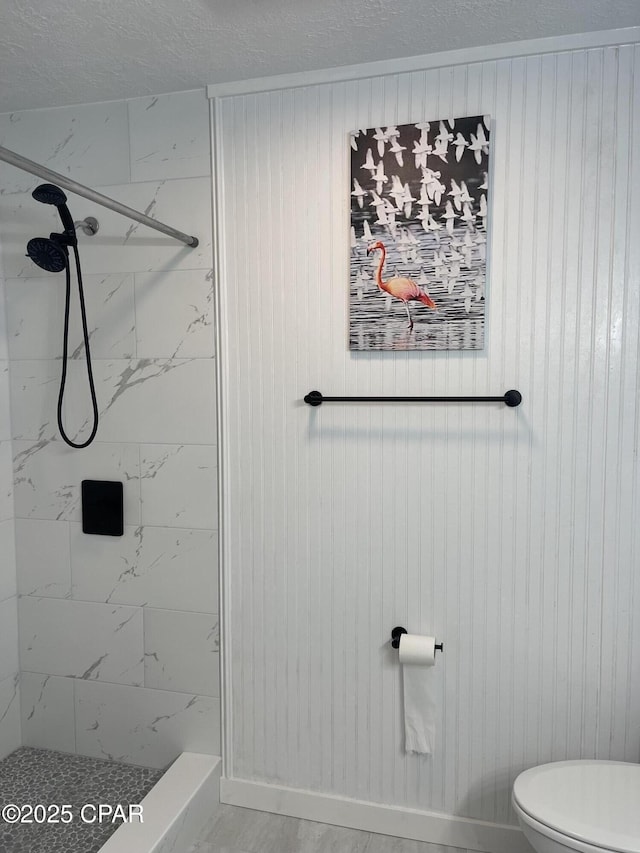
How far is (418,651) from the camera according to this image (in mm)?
1786

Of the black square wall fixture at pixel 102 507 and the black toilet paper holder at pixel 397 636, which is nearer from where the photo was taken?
the black toilet paper holder at pixel 397 636

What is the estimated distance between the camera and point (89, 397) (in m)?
2.10

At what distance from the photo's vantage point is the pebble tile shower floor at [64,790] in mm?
1783

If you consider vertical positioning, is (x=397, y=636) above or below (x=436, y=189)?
below

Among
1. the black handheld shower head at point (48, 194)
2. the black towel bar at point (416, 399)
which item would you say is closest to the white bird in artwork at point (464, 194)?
the black towel bar at point (416, 399)

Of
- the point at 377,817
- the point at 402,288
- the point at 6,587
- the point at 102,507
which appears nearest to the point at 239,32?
the point at 402,288

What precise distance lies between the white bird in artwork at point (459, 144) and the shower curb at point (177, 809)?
1.98 metres

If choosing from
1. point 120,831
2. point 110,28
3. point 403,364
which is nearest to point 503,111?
point 403,364

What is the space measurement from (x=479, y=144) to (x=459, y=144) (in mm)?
54

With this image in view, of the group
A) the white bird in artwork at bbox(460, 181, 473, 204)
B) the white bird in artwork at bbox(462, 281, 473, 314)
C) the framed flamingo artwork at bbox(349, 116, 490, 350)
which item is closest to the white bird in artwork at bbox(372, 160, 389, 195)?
the framed flamingo artwork at bbox(349, 116, 490, 350)

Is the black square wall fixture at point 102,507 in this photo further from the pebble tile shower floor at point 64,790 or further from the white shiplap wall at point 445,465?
the pebble tile shower floor at point 64,790

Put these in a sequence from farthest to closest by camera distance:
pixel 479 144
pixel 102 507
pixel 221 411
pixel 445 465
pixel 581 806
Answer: pixel 102 507 < pixel 221 411 < pixel 445 465 < pixel 479 144 < pixel 581 806

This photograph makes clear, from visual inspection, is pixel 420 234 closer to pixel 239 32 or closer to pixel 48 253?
pixel 239 32

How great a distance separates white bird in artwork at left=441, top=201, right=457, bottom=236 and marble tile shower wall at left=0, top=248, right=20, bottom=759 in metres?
1.49
